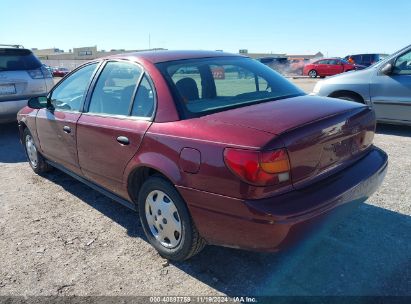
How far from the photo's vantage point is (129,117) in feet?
10.6

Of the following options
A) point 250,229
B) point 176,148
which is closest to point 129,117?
point 176,148

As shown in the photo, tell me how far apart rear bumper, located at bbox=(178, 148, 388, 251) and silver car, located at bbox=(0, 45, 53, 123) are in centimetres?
609

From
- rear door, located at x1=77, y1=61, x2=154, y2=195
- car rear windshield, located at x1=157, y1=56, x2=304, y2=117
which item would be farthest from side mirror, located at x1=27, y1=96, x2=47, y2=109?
car rear windshield, located at x1=157, y1=56, x2=304, y2=117

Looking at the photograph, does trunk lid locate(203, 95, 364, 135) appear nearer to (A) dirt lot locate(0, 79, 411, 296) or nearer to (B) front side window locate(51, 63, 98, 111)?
(A) dirt lot locate(0, 79, 411, 296)

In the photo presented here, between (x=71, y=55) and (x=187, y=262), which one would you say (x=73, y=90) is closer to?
(x=187, y=262)

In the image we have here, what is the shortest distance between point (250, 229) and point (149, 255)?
121 cm

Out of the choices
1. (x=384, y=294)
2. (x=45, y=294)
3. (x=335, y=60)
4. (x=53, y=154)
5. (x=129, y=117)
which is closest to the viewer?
(x=384, y=294)

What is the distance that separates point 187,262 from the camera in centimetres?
310

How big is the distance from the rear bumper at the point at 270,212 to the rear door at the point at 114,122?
0.79 metres

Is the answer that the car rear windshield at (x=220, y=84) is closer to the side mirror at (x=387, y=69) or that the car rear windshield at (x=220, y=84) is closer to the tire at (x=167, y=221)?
the tire at (x=167, y=221)

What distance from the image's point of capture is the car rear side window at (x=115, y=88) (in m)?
3.36

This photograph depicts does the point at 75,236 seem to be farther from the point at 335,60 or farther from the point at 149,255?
the point at 335,60

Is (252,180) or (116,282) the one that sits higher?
(252,180)

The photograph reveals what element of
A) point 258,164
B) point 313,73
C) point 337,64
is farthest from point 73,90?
point 313,73
